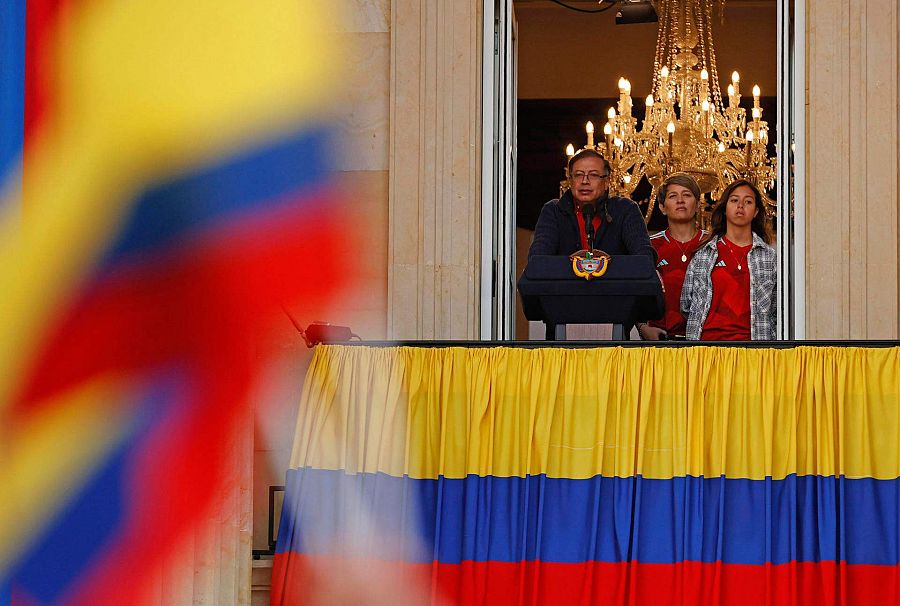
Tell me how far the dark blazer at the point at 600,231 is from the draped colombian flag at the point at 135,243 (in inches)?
130

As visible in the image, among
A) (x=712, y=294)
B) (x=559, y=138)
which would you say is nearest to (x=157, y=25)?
(x=712, y=294)

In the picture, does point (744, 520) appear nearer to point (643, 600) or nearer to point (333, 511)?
point (643, 600)

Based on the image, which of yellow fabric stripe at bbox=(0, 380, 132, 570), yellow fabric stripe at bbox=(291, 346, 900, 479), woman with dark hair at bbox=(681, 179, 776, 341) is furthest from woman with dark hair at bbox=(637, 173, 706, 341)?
yellow fabric stripe at bbox=(0, 380, 132, 570)

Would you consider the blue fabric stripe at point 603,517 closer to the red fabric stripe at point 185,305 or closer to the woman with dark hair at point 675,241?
the woman with dark hair at point 675,241

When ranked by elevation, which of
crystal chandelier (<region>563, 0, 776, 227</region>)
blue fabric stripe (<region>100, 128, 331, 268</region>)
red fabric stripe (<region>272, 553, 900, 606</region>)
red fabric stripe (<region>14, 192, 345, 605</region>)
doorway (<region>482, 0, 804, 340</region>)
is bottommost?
red fabric stripe (<region>272, 553, 900, 606</region>)

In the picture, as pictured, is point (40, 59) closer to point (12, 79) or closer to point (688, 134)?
point (12, 79)

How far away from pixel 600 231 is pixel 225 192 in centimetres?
368

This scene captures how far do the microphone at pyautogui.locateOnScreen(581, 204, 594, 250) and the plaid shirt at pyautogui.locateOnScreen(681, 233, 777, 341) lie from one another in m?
0.52

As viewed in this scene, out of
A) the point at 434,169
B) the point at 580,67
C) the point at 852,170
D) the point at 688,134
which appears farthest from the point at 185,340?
the point at 580,67

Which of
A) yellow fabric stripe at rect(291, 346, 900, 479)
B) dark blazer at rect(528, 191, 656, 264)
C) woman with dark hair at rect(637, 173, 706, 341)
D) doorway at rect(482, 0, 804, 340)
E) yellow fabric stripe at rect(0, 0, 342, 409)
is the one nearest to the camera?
yellow fabric stripe at rect(0, 0, 342, 409)

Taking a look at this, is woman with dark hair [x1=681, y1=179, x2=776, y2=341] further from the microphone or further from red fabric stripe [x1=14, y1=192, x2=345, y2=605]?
red fabric stripe [x1=14, y1=192, x2=345, y2=605]

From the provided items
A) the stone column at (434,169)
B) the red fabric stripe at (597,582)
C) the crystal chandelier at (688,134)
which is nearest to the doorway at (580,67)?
the crystal chandelier at (688,134)

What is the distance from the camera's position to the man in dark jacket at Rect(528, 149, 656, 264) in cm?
533

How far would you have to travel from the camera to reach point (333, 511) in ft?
15.8
